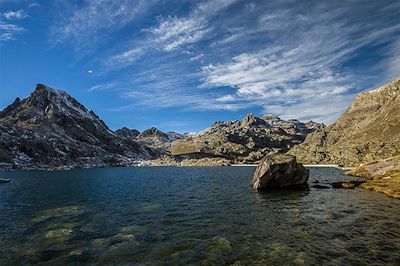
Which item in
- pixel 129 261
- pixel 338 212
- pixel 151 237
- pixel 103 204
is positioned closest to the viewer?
pixel 129 261

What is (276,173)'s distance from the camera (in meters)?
69.9

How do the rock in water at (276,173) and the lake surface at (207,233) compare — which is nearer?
the lake surface at (207,233)

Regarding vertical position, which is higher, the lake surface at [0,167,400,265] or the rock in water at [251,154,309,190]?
the rock in water at [251,154,309,190]

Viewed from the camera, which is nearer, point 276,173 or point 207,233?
point 207,233

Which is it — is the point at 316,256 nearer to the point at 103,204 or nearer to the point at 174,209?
the point at 174,209

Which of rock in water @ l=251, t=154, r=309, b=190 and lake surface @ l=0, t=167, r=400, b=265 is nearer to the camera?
lake surface @ l=0, t=167, r=400, b=265

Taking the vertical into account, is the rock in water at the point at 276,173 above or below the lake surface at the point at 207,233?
above

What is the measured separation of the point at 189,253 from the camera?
26.3 m

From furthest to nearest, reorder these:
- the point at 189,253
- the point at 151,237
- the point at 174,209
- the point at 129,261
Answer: the point at 174,209 < the point at 151,237 < the point at 189,253 < the point at 129,261

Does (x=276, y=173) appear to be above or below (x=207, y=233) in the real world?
above

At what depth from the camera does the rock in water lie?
6938 centimetres

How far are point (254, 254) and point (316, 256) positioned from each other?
4.78 metres

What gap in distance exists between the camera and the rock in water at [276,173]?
6938cm

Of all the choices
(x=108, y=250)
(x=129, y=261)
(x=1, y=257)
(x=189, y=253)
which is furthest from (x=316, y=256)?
(x=1, y=257)
